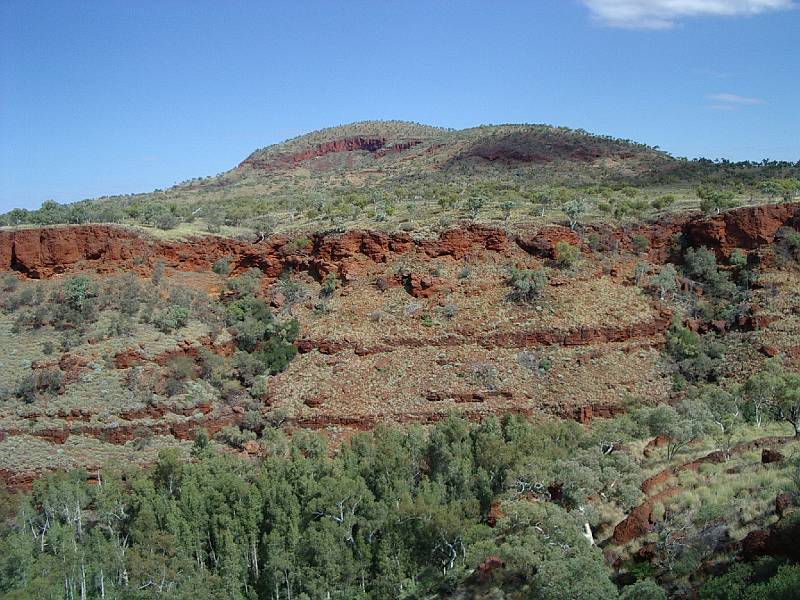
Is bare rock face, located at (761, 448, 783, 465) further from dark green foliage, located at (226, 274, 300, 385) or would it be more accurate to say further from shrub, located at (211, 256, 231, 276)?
shrub, located at (211, 256, 231, 276)

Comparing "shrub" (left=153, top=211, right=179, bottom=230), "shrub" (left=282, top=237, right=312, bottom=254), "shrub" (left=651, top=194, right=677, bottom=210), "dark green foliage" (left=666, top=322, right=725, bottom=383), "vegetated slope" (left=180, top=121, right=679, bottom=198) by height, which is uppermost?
"vegetated slope" (left=180, top=121, right=679, bottom=198)

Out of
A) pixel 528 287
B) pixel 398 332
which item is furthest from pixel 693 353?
pixel 398 332

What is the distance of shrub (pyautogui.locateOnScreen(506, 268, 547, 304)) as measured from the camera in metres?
35.2

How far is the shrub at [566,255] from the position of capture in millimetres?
36812

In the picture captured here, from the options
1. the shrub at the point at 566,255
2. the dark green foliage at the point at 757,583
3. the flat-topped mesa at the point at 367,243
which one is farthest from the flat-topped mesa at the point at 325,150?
the dark green foliage at the point at 757,583

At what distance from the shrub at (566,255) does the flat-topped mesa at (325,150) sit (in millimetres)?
53253

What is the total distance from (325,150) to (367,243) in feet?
189

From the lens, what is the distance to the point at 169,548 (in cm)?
2156

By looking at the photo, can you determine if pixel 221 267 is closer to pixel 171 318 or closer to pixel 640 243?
pixel 171 318

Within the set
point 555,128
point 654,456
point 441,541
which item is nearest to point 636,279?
point 654,456

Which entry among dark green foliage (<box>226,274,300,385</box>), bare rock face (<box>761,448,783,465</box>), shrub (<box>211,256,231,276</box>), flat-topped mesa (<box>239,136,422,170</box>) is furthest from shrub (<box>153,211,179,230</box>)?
flat-topped mesa (<box>239,136,422,170</box>)

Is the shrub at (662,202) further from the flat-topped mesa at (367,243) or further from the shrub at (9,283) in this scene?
the shrub at (9,283)

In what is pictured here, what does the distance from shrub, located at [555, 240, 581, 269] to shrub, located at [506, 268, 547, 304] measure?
1650mm

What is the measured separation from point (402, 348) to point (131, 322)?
1177cm
